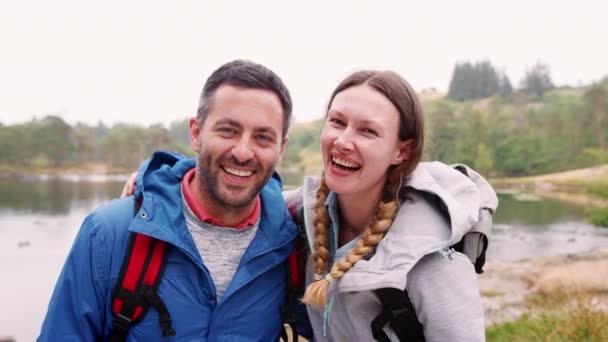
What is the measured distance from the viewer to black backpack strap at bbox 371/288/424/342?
2150 mm

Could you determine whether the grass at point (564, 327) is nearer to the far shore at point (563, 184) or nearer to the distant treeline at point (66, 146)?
the far shore at point (563, 184)

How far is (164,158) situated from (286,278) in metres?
1.03

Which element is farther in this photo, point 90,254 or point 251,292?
point 251,292

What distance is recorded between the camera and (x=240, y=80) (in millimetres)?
2645

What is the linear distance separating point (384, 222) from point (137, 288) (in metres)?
1.20

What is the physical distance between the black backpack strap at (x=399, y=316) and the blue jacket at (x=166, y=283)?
2.23 feet

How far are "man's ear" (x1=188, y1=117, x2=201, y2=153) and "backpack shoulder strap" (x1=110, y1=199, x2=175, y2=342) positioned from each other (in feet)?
2.12

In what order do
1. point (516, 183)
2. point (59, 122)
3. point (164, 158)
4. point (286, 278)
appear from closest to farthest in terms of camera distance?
point (286, 278), point (164, 158), point (516, 183), point (59, 122)

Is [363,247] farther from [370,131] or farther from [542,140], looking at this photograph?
[542,140]

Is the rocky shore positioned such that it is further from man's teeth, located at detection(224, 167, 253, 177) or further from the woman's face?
man's teeth, located at detection(224, 167, 253, 177)

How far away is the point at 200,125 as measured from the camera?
9.02ft

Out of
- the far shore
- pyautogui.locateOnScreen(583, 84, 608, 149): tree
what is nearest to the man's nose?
the far shore

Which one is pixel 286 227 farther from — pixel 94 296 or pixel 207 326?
pixel 94 296

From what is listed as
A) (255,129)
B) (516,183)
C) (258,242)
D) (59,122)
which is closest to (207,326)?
(258,242)
